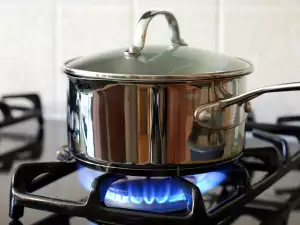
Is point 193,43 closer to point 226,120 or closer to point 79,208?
point 226,120

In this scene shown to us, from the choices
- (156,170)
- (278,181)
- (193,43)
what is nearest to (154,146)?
(156,170)

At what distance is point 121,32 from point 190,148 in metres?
0.45

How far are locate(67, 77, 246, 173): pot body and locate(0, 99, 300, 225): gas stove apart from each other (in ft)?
0.08

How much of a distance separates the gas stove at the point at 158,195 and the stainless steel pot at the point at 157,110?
26 millimetres

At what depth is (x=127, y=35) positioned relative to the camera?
958mm

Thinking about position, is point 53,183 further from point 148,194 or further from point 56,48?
point 56,48

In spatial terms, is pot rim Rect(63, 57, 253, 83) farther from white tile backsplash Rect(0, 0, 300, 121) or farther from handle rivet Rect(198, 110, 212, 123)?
white tile backsplash Rect(0, 0, 300, 121)

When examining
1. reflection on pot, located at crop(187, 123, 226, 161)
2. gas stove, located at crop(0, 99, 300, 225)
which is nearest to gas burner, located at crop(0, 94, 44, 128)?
gas stove, located at crop(0, 99, 300, 225)

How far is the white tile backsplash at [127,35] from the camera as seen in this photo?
877mm

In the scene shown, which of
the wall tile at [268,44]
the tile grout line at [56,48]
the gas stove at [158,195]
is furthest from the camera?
the tile grout line at [56,48]

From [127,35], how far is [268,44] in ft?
0.86

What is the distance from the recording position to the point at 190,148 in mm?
560

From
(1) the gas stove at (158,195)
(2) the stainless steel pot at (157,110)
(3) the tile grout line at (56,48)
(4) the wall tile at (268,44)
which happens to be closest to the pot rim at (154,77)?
(2) the stainless steel pot at (157,110)

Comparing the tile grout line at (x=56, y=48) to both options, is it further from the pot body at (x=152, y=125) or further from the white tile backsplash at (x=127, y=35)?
the pot body at (x=152, y=125)
